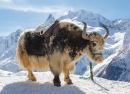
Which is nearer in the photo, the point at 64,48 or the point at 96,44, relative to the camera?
the point at 96,44

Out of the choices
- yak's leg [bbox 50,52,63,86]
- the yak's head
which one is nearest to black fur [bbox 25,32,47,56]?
yak's leg [bbox 50,52,63,86]

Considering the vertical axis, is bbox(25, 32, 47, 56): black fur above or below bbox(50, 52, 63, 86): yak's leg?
above

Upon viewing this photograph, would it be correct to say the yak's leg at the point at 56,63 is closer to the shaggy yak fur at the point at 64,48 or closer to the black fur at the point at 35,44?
the shaggy yak fur at the point at 64,48

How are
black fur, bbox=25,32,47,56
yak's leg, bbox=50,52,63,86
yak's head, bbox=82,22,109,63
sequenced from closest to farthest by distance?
yak's head, bbox=82,22,109,63 → yak's leg, bbox=50,52,63,86 → black fur, bbox=25,32,47,56

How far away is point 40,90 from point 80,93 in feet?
4.88

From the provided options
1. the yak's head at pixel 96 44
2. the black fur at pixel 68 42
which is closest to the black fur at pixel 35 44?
the black fur at pixel 68 42

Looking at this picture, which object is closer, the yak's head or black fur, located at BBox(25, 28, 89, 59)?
the yak's head

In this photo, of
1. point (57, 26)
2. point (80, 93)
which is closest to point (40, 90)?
point (80, 93)

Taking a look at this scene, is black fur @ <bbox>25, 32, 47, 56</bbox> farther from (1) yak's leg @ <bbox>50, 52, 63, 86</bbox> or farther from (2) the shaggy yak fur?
(1) yak's leg @ <bbox>50, 52, 63, 86</bbox>

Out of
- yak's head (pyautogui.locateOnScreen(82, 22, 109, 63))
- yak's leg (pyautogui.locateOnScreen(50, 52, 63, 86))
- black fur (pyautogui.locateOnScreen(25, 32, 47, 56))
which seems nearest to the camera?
yak's head (pyautogui.locateOnScreen(82, 22, 109, 63))

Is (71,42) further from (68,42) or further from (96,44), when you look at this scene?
(96,44)

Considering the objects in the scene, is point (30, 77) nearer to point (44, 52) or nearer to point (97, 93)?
point (44, 52)

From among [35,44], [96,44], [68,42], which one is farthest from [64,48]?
[35,44]

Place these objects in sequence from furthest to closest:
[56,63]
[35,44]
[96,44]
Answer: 1. [35,44]
2. [56,63]
3. [96,44]
